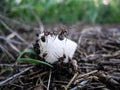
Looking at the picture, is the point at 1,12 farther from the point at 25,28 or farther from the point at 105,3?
the point at 105,3

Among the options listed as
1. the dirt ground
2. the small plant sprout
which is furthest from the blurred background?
the small plant sprout

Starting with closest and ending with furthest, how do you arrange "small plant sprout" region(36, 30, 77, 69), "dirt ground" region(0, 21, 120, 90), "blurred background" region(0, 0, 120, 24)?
"dirt ground" region(0, 21, 120, 90), "small plant sprout" region(36, 30, 77, 69), "blurred background" region(0, 0, 120, 24)

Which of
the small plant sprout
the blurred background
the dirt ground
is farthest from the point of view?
the blurred background

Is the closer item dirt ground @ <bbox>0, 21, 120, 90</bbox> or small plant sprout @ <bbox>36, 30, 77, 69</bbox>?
dirt ground @ <bbox>0, 21, 120, 90</bbox>

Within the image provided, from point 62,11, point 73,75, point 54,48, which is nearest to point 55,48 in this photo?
point 54,48

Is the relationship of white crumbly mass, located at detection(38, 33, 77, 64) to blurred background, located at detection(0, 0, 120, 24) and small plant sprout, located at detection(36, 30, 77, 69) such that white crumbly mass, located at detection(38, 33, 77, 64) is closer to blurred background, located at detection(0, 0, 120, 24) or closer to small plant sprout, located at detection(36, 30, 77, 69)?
small plant sprout, located at detection(36, 30, 77, 69)

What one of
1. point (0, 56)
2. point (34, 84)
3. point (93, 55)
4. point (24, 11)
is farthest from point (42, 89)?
point (24, 11)
